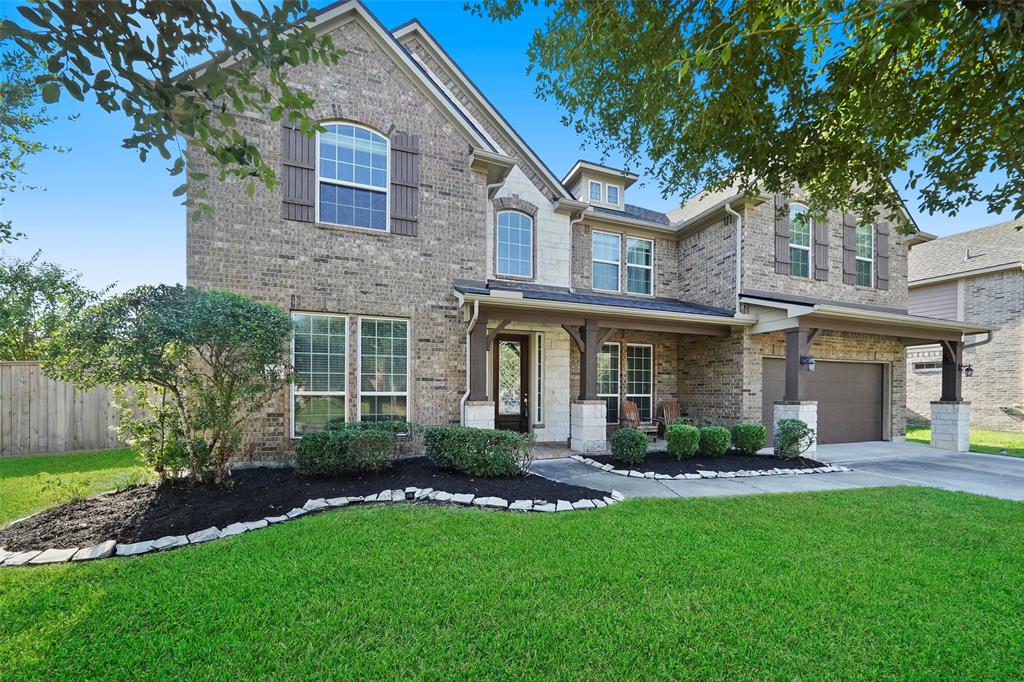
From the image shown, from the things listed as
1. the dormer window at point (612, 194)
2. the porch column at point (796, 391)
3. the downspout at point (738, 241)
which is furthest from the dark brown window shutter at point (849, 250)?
the dormer window at point (612, 194)

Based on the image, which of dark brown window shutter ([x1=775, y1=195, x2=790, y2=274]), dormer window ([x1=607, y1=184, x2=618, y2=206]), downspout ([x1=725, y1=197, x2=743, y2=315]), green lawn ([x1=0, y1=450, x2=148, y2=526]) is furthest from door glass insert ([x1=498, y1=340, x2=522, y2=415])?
dark brown window shutter ([x1=775, y1=195, x2=790, y2=274])

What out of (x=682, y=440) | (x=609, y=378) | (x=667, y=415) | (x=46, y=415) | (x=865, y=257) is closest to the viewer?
(x=682, y=440)

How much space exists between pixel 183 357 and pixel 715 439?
8967 mm

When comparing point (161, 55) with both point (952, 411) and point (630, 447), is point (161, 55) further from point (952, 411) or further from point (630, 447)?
point (952, 411)

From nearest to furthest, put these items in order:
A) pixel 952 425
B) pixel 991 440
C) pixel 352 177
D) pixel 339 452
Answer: pixel 339 452 → pixel 352 177 → pixel 952 425 → pixel 991 440

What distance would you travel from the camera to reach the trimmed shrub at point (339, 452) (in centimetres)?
654

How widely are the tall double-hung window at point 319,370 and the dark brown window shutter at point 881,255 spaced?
1427 cm

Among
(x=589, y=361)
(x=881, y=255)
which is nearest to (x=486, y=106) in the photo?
(x=589, y=361)

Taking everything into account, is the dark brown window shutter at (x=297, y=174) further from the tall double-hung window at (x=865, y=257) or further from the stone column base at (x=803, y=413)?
the tall double-hung window at (x=865, y=257)

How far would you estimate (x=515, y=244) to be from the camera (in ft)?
35.4

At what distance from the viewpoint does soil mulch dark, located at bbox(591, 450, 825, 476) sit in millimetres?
8172

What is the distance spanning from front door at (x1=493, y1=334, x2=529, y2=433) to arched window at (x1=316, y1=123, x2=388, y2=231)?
3.83m

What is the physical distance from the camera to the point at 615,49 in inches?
194

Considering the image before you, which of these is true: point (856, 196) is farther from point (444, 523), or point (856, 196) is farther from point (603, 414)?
point (444, 523)
